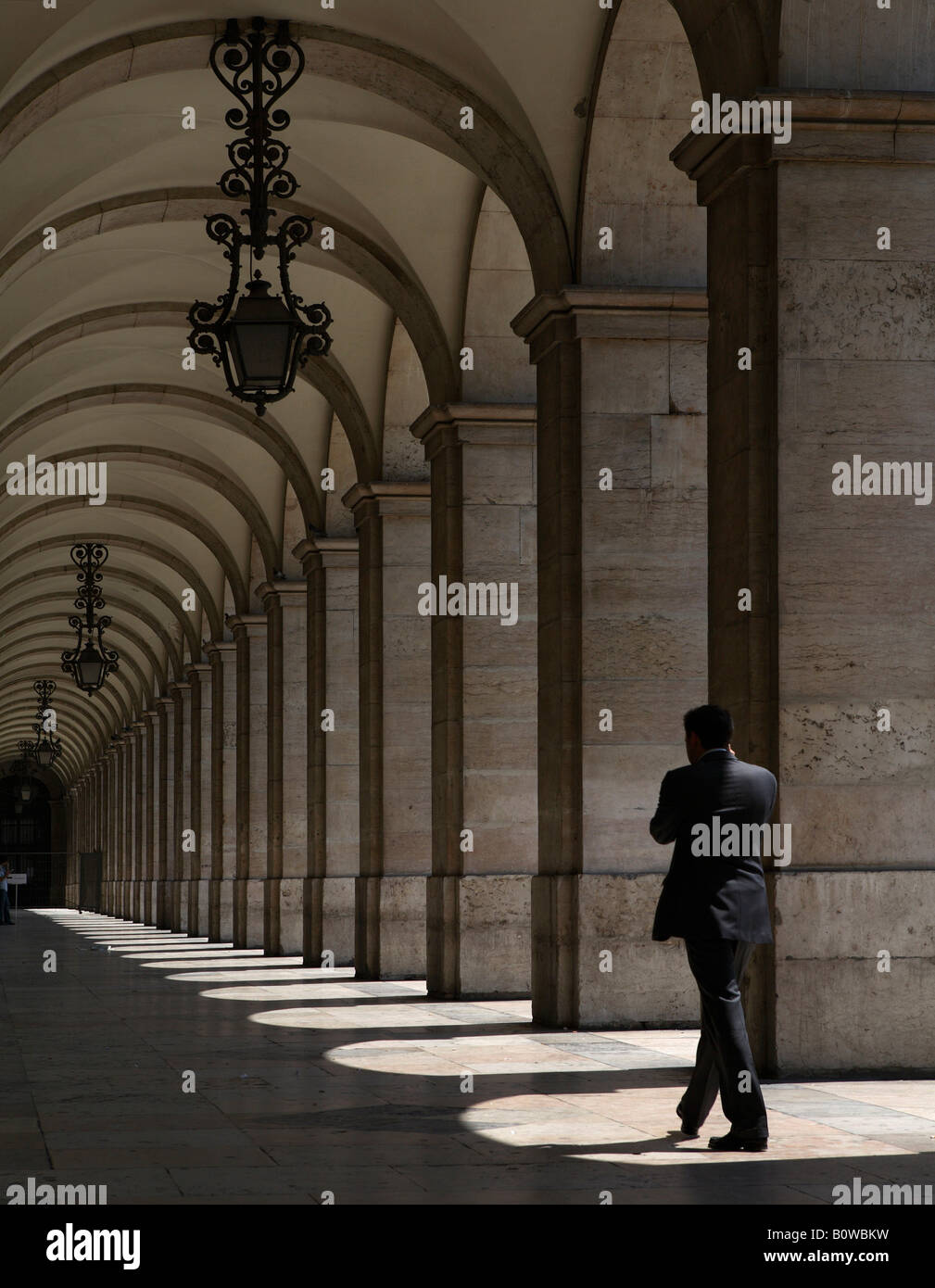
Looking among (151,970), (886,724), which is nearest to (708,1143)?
(886,724)

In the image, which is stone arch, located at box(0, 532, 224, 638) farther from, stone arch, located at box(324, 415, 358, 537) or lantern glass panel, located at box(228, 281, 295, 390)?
lantern glass panel, located at box(228, 281, 295, 390)

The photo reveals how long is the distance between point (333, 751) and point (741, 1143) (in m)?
15.4

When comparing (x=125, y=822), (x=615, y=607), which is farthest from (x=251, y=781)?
(x=125, y=822)

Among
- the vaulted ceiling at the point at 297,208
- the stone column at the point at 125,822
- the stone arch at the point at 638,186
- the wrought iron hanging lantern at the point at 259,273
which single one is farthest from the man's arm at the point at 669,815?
the stone column at the point at 125,822

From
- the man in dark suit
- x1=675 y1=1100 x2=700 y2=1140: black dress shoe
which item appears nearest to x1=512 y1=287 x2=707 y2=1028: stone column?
x1=675 y1=1100 x2=700 y2=1140: black dress shoe

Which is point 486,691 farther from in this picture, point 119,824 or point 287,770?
point 119,824

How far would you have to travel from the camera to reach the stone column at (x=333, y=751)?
22000 mm

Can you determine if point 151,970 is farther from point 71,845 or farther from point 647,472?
point 71,845

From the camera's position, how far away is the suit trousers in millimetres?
6848

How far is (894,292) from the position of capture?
9.73m

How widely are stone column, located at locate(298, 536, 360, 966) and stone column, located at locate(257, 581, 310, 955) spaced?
233cm

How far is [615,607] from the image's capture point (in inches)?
520

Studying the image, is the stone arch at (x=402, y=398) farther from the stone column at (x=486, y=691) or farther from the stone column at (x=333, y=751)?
the stone column at (x=486, y=691)

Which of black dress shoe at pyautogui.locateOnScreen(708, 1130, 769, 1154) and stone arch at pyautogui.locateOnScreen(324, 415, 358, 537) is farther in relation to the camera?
stone arch at pyautogui.locateOnScreen(324, 415, 358, 537)
